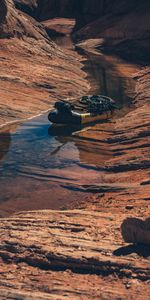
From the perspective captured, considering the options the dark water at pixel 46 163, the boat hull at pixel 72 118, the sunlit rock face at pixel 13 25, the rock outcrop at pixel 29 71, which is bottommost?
the dark water at pixel 46 163

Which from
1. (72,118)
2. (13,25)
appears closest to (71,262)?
(72,118)

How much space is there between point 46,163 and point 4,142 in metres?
4.72

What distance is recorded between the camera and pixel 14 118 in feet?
131

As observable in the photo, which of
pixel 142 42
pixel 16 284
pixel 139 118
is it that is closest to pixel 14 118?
pixel 139 118

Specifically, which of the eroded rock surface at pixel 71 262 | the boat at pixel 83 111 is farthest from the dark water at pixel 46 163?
the eroded rock surface at pixel 71 262

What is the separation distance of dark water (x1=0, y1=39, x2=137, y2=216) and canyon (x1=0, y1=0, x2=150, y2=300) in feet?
1.10

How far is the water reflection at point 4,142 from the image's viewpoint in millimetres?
33344

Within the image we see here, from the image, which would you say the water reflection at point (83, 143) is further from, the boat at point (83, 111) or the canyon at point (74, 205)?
the boat at point (83, 111)

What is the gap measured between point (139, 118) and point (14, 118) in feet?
29.6

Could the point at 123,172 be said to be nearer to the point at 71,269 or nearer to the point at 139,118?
the point at 139,118

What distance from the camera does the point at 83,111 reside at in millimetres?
41531

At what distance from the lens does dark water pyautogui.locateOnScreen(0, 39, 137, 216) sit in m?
26.2

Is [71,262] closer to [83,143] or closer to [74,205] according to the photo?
[74,205]

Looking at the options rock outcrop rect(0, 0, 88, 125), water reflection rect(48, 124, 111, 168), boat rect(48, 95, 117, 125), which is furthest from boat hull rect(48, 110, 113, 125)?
rock outcrop rect(0, 0, 88, 125)
